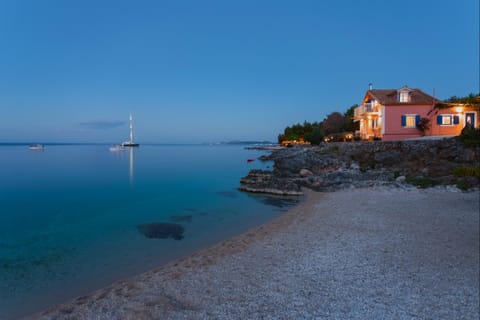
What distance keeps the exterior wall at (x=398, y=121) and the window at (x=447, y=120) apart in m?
1.37

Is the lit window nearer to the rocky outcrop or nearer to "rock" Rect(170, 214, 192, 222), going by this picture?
→ the rocky outcrop

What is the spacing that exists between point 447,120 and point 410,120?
141 inches

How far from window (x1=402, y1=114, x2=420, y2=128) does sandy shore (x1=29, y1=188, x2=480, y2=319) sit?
23.5 meters

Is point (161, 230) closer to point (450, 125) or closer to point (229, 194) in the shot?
point (229, 194)

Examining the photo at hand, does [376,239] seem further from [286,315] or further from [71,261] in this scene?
[71,261]

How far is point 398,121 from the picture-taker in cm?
3127

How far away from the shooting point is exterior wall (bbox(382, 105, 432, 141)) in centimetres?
3075

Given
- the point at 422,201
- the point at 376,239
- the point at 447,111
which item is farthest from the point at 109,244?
the point at 447,111

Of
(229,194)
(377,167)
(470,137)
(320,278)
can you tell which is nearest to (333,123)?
(377,167)

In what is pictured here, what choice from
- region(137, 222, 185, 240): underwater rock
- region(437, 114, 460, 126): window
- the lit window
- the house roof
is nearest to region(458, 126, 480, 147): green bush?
region(437, 114, 460, 126): window

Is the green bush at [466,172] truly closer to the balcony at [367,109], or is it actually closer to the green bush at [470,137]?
the green bush at [470,137]

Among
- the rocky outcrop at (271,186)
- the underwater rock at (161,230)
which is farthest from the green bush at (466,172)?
the underwater rock at (161,230)

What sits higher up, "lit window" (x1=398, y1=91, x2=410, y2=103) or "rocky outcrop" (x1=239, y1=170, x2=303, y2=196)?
"lit window" (x1=398, y1=91, x2=410, y2=103)

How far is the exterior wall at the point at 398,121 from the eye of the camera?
1211 inches
